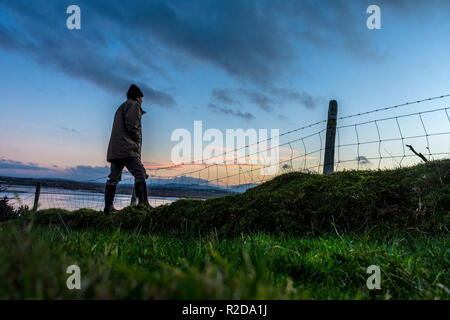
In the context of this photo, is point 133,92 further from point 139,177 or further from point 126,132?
point 139,177

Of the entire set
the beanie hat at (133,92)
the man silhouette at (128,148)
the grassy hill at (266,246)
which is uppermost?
the beanie hat at (133,92)

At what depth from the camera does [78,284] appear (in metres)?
0.87

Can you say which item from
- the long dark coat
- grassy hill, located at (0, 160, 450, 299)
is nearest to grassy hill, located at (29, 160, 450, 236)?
grassy hill, located at (0, 160, 450, 299)

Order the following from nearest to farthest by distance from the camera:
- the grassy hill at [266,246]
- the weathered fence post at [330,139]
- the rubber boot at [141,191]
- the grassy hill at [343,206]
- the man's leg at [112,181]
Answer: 1. the grassy hill at [266,246]
2. the grassy hill at [343,206]
3. the weathered fence post at [330,139]
4. the rubber boot at [141,191]
5. the man's leg at [112,181]

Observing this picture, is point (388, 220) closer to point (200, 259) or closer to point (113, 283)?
point (200, 259)

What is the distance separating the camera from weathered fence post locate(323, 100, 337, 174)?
265 inches

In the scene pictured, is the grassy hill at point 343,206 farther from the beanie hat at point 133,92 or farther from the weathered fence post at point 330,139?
the beanie hat at point 133,92

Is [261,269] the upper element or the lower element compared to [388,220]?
upper

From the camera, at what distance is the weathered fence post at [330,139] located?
672 cm

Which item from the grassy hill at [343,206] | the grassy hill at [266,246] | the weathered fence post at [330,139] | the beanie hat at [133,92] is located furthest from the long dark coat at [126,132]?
the weathered fence post at [330,139]

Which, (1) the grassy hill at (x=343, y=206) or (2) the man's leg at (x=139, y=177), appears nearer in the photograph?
(1) the grassy hill at (x=343, y=206)

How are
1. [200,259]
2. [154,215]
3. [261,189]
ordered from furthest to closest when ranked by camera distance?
[154,215], [261,189], [200,259]
